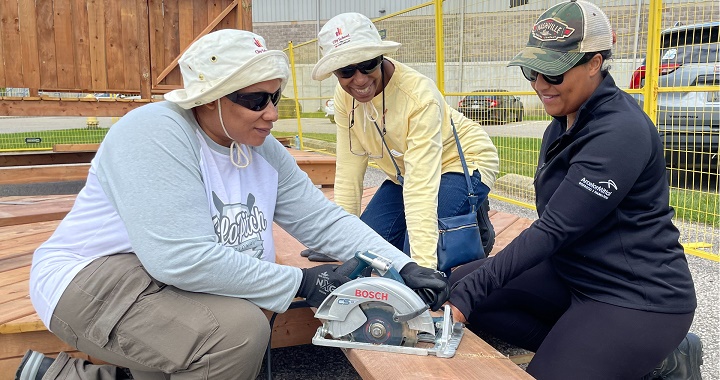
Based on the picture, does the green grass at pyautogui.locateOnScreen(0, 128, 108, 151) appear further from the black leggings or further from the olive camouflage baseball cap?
the black leggings

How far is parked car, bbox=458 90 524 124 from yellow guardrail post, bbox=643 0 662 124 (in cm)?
149

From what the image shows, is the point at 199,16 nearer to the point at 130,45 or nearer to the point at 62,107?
the point at 130,45

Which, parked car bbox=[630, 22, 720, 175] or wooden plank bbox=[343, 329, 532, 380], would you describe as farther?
parked car bbox=[630, 22, 720, 175]

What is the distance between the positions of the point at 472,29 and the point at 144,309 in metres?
5.07

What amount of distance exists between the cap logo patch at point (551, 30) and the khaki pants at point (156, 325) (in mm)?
1304

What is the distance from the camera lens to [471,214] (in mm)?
2811

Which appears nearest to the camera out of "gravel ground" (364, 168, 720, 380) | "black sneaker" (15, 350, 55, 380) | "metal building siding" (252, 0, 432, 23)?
"black sneaker" (15, 350, 55, 380)

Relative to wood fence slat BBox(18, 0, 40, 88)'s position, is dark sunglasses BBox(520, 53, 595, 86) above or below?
below

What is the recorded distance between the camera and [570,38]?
6.42ft

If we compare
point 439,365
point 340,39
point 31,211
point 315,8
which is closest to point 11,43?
point 31,211

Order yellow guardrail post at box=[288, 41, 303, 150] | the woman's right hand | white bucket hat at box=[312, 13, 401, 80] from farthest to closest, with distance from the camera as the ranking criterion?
yellow guardrail post at box=[288, 41, 303, 150]
white bucket hat at box=[312, 13, 401, 80]
the woman's right hand

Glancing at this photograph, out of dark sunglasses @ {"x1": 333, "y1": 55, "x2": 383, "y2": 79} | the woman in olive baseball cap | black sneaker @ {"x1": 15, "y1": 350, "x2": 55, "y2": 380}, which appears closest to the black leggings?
the woman in olive baseball cap

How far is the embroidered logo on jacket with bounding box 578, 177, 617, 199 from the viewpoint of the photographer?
183cm

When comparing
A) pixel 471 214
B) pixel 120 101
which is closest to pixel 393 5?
pixel 120 101
